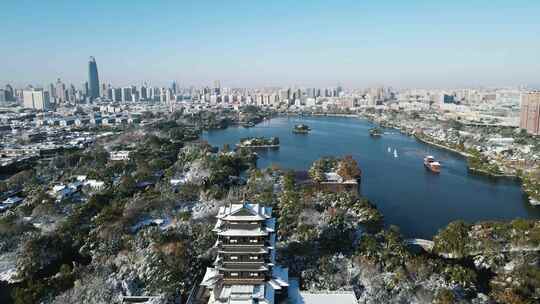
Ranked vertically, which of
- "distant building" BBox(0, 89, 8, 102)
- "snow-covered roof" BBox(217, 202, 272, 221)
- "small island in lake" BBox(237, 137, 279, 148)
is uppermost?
"distant building" BBox(0, 89, 8, 102)

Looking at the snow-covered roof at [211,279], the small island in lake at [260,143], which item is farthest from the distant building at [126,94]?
the snow-covered roof at [211,279]

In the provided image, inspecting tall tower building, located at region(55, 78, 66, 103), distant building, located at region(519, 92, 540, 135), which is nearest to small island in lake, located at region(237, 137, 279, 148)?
distant building, located at region(519, 92, 540, 135)

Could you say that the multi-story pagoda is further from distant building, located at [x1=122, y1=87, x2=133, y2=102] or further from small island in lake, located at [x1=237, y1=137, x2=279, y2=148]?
distant building, located at [x1=122, y1=87, x2=133, y2=102]

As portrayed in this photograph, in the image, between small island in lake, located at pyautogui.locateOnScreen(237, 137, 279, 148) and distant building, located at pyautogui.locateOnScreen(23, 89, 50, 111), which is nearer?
small island in lake, located at pyautogui.locateOnScreen(237, 137, 279, 148)

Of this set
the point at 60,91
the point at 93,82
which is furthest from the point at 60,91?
the point at 93,82

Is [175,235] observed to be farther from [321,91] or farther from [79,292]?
[321,91]

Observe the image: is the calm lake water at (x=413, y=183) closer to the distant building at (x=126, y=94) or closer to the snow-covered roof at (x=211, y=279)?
the snow-covered roof at (x=211, y=279)

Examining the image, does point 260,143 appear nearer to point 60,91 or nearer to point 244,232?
point 244,232
